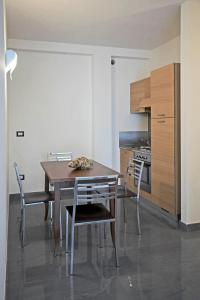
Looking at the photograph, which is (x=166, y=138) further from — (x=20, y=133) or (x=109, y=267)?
(x=20, y=133)

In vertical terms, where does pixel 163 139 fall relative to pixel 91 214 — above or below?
above

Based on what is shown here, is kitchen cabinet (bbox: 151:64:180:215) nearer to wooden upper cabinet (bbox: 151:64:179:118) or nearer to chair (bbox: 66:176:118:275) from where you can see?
wooden upper cabinet (bbox: 151:64:179:118)

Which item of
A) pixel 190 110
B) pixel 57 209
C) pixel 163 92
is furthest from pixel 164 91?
pixel 57 209

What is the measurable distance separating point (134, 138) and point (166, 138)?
6.05 feet

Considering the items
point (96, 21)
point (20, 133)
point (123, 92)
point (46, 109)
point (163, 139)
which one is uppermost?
point (96, 21)

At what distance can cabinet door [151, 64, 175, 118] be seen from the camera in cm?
389

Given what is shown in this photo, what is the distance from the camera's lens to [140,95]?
5301 mm

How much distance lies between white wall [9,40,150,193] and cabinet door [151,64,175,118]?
131 centimetres

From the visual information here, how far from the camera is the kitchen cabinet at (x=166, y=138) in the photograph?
3.89 meters

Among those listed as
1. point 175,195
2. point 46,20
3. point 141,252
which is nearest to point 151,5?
point 46,20

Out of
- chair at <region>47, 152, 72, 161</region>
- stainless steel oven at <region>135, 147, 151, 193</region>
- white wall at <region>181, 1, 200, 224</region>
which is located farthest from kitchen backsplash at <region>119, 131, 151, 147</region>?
white wall at <region>181, 1, 200, 224</region>

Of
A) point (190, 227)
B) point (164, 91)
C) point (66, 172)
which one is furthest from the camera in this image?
point (164, 91)

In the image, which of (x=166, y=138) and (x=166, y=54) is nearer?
(x=166, y=138)

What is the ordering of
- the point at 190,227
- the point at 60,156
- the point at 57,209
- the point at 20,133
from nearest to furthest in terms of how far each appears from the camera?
the point at 57,209 → the point at 190,227 → the point at 60,156 → the point at 20,133
